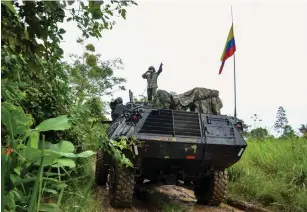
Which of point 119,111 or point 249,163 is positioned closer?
point 119,111

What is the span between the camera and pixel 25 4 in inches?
55.5

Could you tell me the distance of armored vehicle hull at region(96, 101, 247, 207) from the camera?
18.1 feet

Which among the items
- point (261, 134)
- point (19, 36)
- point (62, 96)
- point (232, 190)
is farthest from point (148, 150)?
point (261, 134)

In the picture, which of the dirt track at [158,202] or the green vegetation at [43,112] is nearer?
the green vegetation at [43,112]

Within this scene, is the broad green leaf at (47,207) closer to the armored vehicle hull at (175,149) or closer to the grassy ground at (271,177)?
the armored vehicle hull at (175,149)

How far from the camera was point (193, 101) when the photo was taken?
21.2 feet

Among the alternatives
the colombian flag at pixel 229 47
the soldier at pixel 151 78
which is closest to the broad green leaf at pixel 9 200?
the soldier at pixel 151 78

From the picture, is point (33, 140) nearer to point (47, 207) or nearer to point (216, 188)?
point (47, 207)

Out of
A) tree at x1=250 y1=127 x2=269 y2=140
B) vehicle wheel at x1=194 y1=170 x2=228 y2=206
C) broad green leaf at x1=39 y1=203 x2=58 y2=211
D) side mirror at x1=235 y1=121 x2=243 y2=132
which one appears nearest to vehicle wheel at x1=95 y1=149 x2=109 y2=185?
vehicle wheel at x1=194 y1=170 x2=228 y2=206

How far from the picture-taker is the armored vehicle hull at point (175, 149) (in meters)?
5.52

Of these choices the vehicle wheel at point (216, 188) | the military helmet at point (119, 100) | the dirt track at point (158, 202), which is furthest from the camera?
the military helmet at point (119, 100)

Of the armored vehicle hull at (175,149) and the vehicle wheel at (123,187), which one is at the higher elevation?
the armored vehicle hull at (175,149)

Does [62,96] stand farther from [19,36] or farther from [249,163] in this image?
[249,163]

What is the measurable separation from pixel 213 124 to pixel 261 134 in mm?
5196
